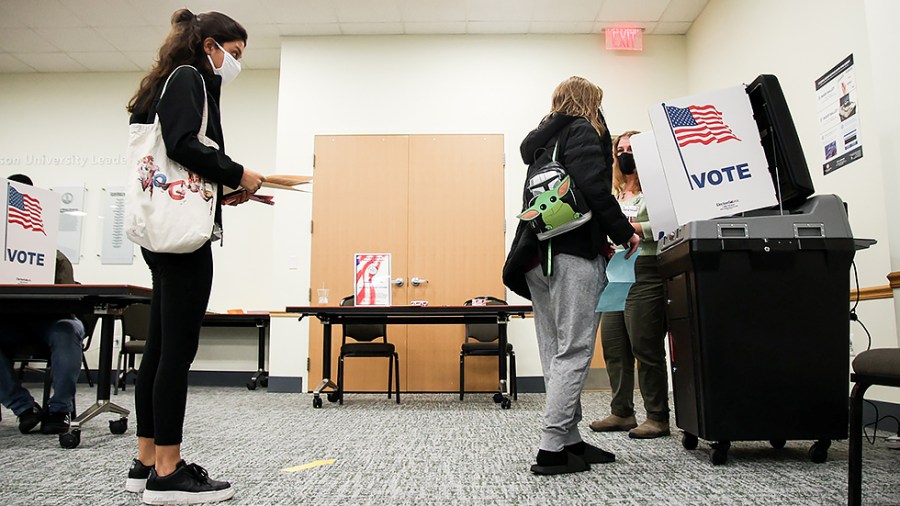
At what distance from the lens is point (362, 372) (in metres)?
5.23

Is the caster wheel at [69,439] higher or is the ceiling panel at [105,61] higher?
the ceiling panel at [105,61]

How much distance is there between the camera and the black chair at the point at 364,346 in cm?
428

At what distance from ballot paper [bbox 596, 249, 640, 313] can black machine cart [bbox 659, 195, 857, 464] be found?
223mm

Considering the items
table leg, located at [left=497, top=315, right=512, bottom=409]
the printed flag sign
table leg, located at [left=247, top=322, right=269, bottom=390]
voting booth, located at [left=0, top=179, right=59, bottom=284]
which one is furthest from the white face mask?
table leg, located at [left=247, top=322, right=269, bottom=390]

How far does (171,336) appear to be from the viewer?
5.16 feet

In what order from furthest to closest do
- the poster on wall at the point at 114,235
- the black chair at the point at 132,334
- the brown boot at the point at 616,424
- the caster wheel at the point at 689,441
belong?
1. the poster on wall at the point at 114,235
2. the black chair at the point at 132,334
3. the brown boot at the point at 616,424
4. the caster wheel at the point at 689,441

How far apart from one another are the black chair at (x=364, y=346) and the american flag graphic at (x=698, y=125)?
9.43 ft

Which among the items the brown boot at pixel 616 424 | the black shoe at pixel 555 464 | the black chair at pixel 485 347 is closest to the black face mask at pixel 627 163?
the brown boot at pixel 616 424

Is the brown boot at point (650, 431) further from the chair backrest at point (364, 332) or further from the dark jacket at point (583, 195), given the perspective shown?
the chair backrest at point (364, 332)

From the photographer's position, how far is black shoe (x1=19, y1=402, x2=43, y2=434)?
9.21ft

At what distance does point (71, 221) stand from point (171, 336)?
563 centimetres

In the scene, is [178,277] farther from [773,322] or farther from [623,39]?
[623,39]

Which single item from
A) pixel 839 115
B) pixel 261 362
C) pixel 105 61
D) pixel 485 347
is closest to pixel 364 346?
pixel 485 347

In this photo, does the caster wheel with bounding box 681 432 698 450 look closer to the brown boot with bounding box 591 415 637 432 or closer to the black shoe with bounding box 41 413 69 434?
the brown boot with bounding box 591 415 637 432
